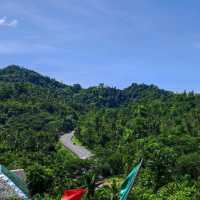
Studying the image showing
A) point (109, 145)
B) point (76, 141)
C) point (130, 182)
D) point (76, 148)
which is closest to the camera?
point (130, 182)

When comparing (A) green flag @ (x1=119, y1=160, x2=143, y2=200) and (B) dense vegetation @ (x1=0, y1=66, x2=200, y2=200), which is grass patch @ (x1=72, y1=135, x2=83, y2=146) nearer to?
(B) dense vegetation @ (x1=0, y1=66, x2=200, y2=200)

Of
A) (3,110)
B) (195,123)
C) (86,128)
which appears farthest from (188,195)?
(3,110)

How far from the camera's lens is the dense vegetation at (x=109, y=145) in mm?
54969

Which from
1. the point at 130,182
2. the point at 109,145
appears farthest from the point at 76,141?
the point at 130,182

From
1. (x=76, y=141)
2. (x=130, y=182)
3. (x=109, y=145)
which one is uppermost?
(x=130, y=182)

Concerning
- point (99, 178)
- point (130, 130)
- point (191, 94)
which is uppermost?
point (191, 94)

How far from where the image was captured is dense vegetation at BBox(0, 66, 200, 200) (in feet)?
180

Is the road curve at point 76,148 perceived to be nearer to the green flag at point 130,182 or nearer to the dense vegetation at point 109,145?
the dense vegetation at point 109,145

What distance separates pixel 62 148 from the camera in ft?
368

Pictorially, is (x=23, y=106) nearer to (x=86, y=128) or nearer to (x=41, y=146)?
(x=86, y=128)

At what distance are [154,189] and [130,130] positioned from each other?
46.7m

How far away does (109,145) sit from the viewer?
10494cm

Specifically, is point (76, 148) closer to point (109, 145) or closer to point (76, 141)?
point (76, 141)

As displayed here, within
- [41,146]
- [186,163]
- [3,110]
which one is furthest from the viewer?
[3,110]
